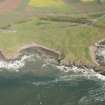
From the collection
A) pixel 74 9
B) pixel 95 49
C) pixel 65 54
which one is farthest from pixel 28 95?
pixel 74 9

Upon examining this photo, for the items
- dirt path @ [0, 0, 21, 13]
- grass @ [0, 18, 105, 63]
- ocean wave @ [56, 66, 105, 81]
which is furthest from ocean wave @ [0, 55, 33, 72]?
dirt path @ [0, 0, 21, 13]

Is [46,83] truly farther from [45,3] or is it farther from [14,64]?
[45,3]

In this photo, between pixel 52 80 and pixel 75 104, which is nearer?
pixel 75 104

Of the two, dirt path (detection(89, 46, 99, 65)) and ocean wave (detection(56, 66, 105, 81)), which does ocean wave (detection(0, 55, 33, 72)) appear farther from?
dirt path (detection(89, 46, 99, 65))

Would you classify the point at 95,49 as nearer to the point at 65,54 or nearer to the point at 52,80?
the point at 65,54

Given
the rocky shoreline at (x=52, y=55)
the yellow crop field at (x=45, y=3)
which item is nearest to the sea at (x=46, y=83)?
the rocky shoreline at (x=52, y=55)

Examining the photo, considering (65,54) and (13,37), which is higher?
(13,37)
